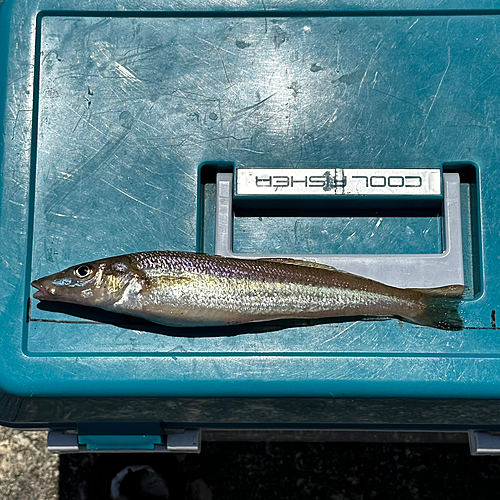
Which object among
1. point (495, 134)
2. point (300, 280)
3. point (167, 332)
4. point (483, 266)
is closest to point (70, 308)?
point (167, 332)

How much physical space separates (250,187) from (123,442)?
924 millimetres

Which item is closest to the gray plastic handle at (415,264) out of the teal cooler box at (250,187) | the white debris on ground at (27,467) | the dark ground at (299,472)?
the teal cooler box at (250,187)

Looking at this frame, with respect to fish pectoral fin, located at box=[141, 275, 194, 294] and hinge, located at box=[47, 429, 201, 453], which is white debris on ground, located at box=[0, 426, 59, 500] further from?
fish pectoral fin, located at box=[141, 275, 194, 294]

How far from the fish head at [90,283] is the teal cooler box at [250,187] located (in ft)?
0.19

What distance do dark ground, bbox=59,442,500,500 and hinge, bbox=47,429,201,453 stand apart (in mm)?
727

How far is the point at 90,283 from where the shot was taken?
1747mm

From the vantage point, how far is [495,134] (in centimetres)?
183

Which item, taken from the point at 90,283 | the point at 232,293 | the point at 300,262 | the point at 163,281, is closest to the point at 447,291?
the point at 300,262

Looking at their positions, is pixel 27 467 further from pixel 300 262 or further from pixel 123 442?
pixel 300 262

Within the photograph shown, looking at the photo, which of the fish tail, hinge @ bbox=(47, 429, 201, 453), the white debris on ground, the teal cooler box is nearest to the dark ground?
the white debris on ground

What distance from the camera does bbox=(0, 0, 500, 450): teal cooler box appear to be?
1.74 m

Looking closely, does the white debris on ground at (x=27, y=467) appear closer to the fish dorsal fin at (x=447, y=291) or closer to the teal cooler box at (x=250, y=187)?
the teal cooler box at (x=250, y=187)

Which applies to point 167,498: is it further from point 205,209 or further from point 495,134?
point 495,134

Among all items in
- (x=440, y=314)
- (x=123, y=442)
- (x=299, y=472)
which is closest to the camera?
(x=440, y=314)
